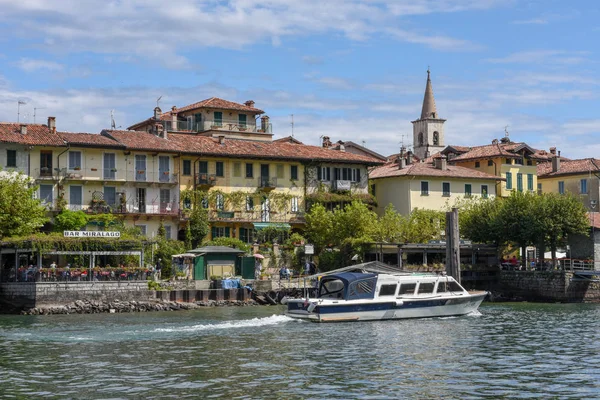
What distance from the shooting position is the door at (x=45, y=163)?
71312 mm

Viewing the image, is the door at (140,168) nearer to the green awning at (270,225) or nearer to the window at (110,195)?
the window at (110,195)

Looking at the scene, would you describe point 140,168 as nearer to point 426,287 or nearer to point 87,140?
point 87,140

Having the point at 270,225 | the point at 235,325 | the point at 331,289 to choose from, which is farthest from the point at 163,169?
the point at 235,325

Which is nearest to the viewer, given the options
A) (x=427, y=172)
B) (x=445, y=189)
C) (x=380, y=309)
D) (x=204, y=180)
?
(x=380, y=309)

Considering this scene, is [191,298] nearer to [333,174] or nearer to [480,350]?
[333,174]

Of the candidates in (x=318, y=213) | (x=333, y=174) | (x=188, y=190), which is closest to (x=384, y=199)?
(x=333, y=174)

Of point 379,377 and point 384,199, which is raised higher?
point 384,199

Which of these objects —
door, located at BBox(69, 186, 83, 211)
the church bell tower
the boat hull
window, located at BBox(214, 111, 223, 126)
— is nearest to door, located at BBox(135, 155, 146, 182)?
door, located at BBox(69, 186, 83, 211)

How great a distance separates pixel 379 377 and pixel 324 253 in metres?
45.5

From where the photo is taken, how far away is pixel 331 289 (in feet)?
162

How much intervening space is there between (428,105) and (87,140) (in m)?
66.9

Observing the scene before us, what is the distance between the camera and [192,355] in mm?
34750

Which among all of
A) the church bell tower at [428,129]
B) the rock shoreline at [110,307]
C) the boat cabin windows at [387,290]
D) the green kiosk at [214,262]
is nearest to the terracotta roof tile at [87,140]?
the green kiosk at [214,262]

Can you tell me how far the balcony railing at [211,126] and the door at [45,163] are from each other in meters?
18.8
